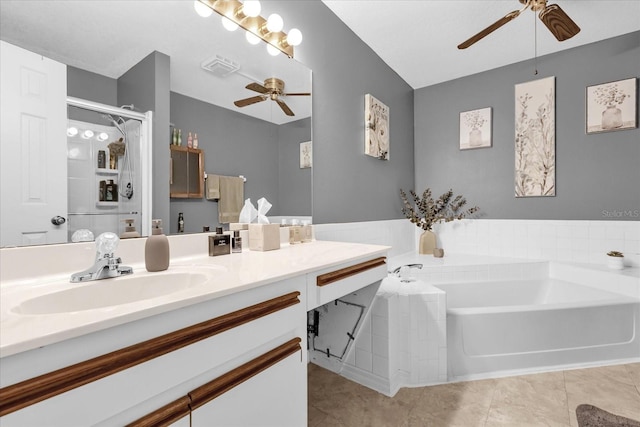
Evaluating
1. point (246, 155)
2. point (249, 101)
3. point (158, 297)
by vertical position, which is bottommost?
point (158, 297)

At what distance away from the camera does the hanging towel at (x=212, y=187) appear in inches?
54.8

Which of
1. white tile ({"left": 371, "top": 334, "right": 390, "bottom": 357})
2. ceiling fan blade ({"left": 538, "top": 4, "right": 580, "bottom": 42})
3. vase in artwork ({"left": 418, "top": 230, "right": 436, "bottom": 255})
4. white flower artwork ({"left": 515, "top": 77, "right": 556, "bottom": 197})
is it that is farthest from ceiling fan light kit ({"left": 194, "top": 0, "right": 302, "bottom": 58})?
white flower artwork ({"left": 515, "top": 77, "right": 556, "bottom": 197})

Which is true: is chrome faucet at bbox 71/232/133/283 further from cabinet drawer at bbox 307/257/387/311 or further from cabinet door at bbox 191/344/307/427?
cabinet drawer at bbox 307/257/387/311

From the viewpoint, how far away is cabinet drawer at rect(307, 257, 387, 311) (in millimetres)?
1079

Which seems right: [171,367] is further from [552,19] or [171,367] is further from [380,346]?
[552,19]

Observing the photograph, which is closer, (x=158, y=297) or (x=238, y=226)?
(x=158, y=297)

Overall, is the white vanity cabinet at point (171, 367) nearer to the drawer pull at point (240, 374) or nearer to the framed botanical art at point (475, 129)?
the drawer pull at point (240, 374)

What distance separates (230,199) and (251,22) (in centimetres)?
95

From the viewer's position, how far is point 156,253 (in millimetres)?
1005

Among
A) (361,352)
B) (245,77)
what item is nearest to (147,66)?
(245,77)

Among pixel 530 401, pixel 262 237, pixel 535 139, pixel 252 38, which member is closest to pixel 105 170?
pixel 262 237

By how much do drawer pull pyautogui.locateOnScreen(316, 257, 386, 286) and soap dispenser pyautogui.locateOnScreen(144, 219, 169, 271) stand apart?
54 centimetres

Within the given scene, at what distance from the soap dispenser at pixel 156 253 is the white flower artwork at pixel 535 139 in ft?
10.3

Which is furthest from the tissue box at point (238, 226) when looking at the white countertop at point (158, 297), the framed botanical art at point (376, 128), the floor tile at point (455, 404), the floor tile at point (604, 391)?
the floor tile at point (604, 391)
